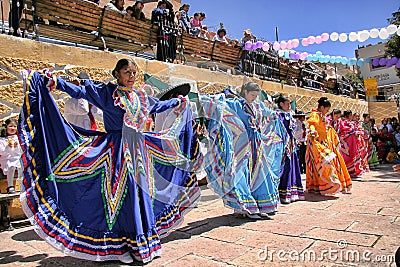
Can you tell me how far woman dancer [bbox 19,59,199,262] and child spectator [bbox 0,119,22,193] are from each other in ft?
Answer: 4.57

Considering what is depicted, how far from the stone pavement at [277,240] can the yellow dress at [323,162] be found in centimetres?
65

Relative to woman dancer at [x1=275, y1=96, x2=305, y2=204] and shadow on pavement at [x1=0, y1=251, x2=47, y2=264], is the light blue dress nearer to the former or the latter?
woman dancer at [x1=275, y1=96, x2=305, y2=204]

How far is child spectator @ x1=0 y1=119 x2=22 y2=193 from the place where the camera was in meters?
3.74

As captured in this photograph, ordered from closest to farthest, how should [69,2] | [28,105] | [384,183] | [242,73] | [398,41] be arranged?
[28,105], [69,2], [384,183], [242,73], [398,41]

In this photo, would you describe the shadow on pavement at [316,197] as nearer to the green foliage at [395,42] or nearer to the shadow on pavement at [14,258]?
the shadow on pavement at [14,258]

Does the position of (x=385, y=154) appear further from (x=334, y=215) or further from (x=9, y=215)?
(x=9, y=215)

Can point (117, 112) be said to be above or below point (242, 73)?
below

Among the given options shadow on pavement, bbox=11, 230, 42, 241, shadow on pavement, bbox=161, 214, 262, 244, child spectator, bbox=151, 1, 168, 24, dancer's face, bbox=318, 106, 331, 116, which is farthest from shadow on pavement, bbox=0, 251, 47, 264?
child spectator, bbox=151, 1, 168, 24

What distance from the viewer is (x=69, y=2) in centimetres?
550

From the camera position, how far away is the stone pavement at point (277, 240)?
2547mm

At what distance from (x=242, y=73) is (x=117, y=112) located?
6.75 m

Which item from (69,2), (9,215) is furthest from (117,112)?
(69,2)

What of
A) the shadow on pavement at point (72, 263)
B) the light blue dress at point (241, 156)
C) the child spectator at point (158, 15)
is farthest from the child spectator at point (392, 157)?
the shadow on pavement at point (72, 263)

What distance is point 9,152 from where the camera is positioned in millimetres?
3785
